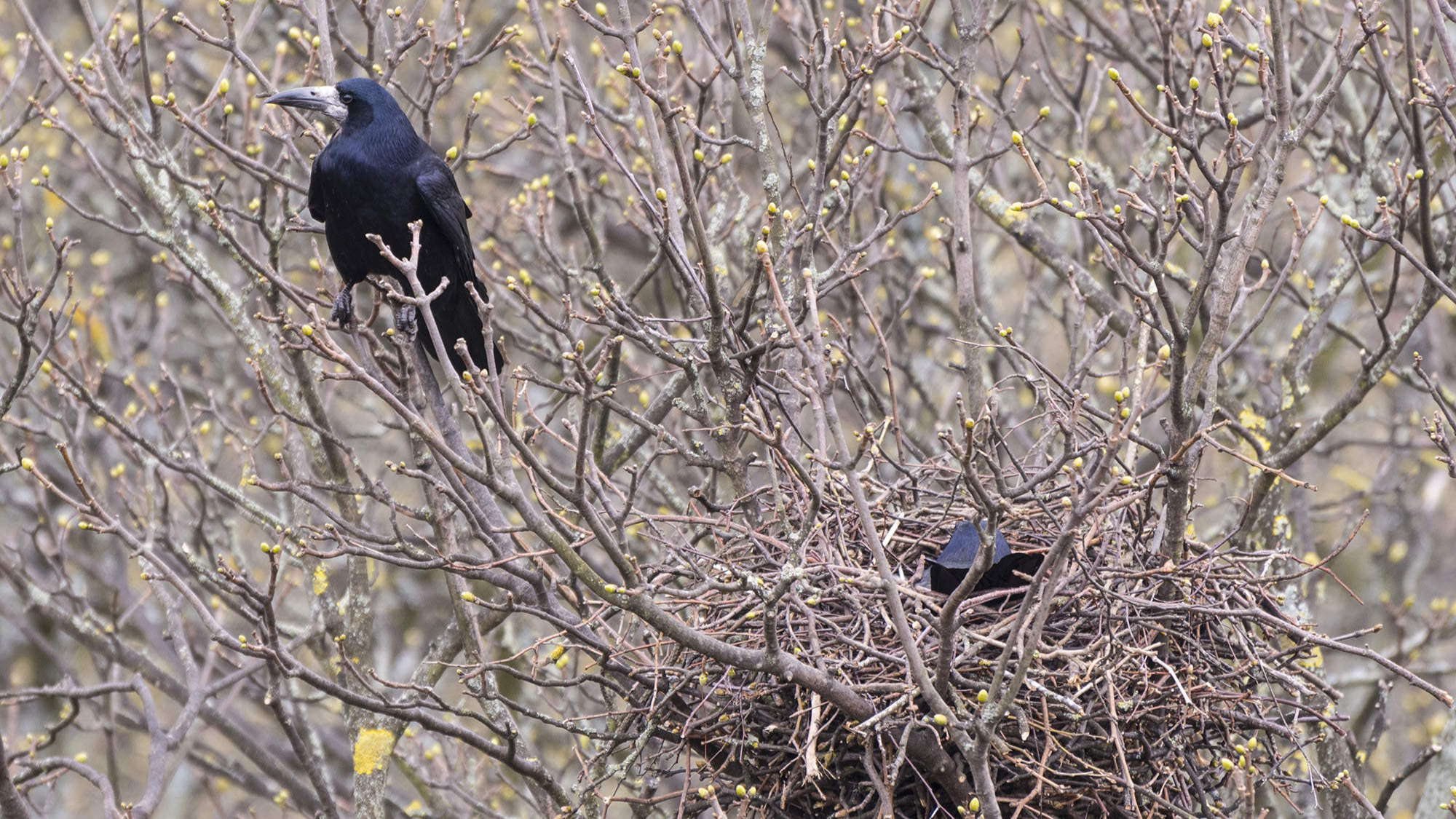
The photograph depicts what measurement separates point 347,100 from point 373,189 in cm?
35

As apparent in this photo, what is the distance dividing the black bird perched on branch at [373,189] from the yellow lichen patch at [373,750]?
4.50ft

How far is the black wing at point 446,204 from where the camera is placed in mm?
5332

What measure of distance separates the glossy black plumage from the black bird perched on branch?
1.97 meters

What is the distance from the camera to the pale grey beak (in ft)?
16.8

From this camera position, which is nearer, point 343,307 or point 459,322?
point 343,307

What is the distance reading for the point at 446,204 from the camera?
537cm

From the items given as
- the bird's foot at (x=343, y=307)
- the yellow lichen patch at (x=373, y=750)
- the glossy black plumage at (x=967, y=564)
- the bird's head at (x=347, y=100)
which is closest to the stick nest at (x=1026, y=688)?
the glossy black plumage at (x=967, y=564)

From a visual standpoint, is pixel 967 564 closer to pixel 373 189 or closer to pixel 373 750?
pixel 373 750

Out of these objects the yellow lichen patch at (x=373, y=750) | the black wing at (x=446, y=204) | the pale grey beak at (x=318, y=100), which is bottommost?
the yellow lichen patch at (x=373, y=750)

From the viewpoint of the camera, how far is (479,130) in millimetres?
9914

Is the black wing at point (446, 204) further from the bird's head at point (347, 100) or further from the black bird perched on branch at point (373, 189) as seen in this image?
the bird's head at point (347, 100)

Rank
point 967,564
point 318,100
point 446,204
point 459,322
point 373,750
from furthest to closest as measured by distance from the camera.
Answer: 1. point 459,322
2. point 446,204
3. point 318,100
4. point 373,750
5. point 967,564

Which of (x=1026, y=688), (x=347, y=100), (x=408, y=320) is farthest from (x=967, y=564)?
(x=347, y=100)

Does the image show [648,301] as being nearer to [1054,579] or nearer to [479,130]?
[479,130]
